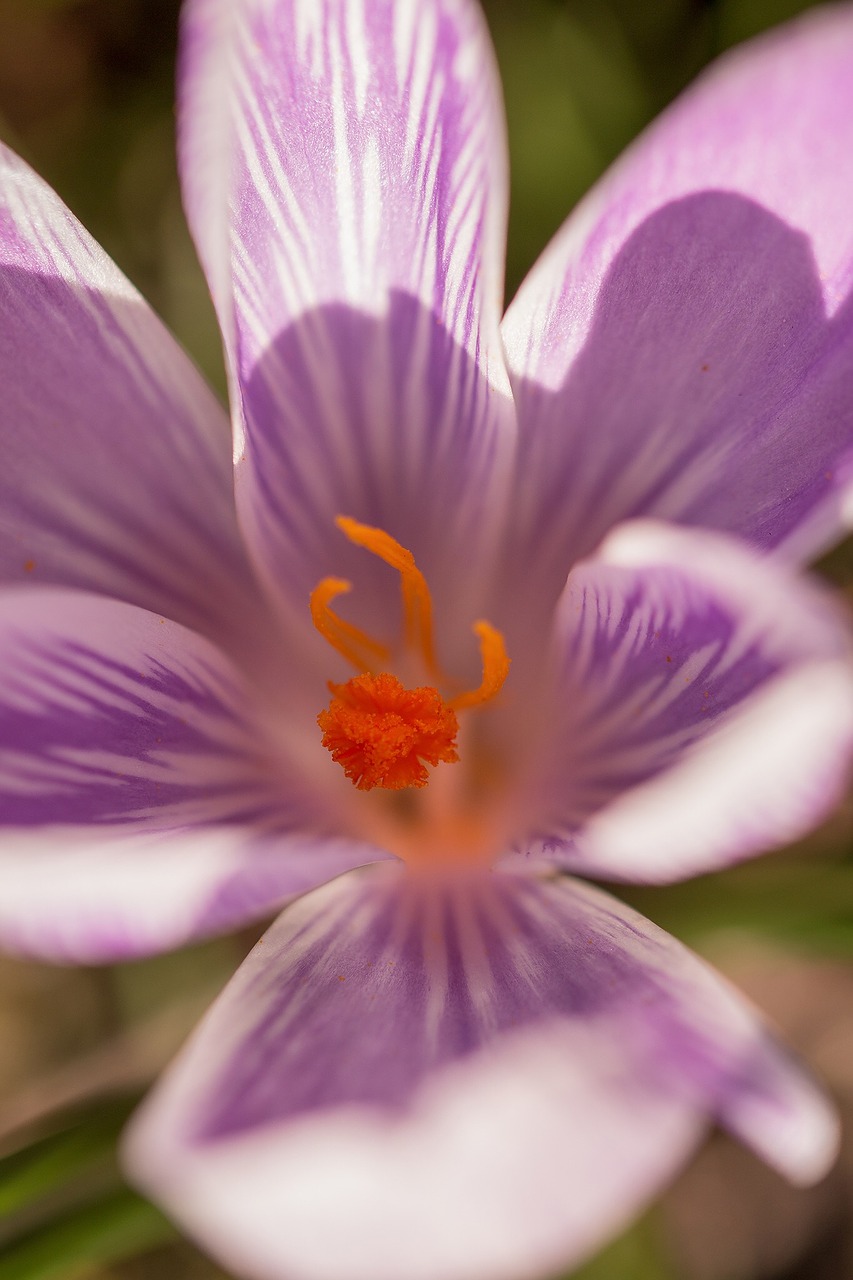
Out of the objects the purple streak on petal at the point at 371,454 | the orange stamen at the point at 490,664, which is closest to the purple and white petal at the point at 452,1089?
the orange stamen at the point at 490,664

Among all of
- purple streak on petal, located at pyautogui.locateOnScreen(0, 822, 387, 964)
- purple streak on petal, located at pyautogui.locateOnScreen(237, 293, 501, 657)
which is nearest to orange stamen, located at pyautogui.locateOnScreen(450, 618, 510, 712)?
purple streak on petal, located at pyautogui.locateOnScreen(237, 293, 501, 657)

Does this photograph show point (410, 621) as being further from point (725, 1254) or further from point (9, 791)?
point (725, 1254)

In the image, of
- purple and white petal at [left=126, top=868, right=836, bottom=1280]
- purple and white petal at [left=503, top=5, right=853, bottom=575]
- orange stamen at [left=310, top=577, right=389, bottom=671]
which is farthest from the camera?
orange stamen at [left=310, top=577, right=389, bottom=671]

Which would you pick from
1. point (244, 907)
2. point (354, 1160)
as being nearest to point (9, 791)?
point (244, 907)

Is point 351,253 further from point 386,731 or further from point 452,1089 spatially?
point 452,1089

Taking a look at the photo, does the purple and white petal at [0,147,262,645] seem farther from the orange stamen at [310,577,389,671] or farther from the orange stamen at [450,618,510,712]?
the orange stamen at [450,618,510,712]
